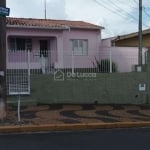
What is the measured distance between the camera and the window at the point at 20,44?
1334 inches

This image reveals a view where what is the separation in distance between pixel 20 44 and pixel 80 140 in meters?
22.0

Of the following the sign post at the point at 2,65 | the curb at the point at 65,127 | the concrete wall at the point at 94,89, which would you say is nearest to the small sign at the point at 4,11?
the sign post at the point at 2,65

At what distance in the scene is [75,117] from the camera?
18062mm

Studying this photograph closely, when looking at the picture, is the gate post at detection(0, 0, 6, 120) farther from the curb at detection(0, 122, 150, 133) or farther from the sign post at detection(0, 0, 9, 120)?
the curb at detection(0, 122, 150, 133)

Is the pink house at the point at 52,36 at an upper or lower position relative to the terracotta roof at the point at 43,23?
lower

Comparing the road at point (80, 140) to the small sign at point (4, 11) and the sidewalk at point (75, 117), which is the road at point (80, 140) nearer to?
the sidewalk at point (75, 117)

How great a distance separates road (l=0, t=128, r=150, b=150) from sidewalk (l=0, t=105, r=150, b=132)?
653 mm

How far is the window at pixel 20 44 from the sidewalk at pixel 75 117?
1315 centimetres

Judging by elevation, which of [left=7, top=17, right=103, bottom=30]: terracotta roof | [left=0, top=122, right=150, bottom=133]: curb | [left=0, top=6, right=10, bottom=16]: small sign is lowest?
[left=0, top=122, right=150, bottom=133]: curb

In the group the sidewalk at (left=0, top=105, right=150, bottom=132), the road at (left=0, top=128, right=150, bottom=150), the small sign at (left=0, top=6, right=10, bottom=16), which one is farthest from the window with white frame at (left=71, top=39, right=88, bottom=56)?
the road at (left=0, top=128, right=150, bottom=150)

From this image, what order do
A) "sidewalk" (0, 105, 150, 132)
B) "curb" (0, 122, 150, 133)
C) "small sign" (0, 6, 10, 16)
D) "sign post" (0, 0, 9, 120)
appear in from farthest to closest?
"sign post" (0, 0, 9, 120)
"small sign" (0, 6, 10, 16)
"sidewalk" (0, 105, 150, 132)
"curb" (0, 122, 150, 133)

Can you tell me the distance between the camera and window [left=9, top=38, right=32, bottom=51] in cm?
3388

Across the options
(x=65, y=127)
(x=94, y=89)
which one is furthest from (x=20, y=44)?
(x=65, y=127)

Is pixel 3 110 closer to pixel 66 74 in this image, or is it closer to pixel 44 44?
pixel 66 74
